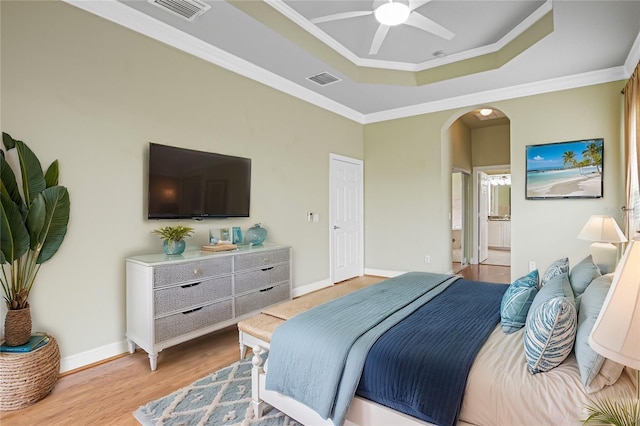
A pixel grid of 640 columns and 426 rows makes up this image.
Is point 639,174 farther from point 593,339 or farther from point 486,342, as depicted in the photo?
point 593,339

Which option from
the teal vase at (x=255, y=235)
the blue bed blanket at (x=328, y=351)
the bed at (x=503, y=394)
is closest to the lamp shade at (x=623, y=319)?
the bed at (x=503, y=394)

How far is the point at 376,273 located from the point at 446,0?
4070 millimetres

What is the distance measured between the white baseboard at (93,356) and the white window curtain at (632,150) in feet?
15.3

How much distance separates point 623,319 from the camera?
0.87 meters

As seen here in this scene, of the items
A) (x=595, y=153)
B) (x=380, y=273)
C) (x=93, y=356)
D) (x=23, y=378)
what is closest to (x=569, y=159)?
(x=595, y=153)

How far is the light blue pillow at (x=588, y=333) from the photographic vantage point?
4.08 ft

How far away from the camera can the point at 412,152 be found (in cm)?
544

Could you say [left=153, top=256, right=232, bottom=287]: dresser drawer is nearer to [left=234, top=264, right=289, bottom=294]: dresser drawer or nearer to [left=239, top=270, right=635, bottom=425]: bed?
[left=234, top=264, right=289, bottom=294]: dresser drawer

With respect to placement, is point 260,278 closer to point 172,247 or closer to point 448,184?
point 172,247

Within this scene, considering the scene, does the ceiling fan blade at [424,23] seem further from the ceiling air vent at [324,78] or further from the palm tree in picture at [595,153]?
the palm tree in picture at [595,153]

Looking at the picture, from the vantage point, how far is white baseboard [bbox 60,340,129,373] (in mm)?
2508

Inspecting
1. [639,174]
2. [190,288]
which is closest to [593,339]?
[190,288]

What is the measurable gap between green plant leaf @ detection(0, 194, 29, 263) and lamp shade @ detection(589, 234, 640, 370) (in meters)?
2.84

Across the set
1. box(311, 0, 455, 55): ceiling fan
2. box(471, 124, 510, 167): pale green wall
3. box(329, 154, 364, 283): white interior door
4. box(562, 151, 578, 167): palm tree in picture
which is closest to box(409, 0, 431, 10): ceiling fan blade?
box(311, 0, 455, 55): ceiling fan
